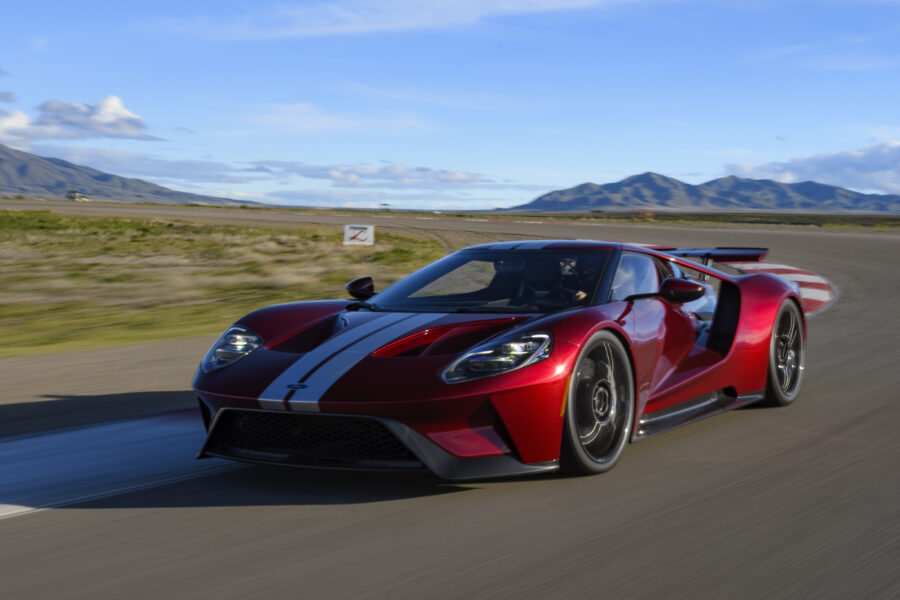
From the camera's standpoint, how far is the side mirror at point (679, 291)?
5.04 metres

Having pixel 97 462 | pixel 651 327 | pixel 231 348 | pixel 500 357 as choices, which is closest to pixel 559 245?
→ pixel 651 327

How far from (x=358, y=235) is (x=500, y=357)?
20280mm

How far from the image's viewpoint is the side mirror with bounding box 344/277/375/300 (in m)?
5.57

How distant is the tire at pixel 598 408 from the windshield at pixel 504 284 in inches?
13.9

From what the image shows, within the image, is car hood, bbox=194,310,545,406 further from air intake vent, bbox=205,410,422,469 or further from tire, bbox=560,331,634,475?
tire, bbox=560,331,634,475

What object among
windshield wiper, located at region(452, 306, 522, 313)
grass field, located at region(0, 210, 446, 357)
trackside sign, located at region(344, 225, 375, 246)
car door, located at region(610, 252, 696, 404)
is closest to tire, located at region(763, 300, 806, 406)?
car door, located at region(610, 252, 696, 404)

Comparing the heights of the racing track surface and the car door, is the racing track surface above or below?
below

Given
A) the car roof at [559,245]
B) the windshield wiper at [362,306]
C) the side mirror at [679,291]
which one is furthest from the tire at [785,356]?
the windshield wiper at [362,306]

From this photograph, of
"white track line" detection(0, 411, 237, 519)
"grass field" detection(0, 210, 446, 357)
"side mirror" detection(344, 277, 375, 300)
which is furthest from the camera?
"grass field" detection(0, 210, 446, 357)

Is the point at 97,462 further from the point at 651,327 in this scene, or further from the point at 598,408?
the point at 651,327

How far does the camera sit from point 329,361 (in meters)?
4.26

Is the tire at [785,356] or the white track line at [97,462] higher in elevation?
the tire at [785,356]

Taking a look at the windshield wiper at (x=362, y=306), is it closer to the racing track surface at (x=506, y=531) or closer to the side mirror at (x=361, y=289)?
the side mirror at (x=361, y=289)

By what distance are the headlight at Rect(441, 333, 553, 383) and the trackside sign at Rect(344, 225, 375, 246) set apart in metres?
19.8
